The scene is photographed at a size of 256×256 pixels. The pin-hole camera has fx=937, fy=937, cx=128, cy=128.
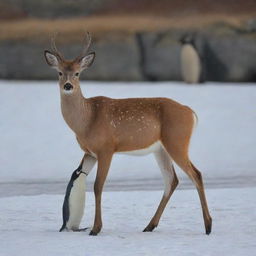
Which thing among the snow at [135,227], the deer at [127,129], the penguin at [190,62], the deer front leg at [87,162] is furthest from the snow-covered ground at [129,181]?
the penguin at [190,62]

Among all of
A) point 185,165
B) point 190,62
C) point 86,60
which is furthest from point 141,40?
point 185,165

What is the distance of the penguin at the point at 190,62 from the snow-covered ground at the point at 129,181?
104 centimetres

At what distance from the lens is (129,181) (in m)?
13.5

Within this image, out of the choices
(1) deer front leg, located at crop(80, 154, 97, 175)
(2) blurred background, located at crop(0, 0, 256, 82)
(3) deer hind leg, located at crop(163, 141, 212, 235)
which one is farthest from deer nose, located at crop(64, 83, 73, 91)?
(2) blurred background, located at crop(0, 0, 256, 82)

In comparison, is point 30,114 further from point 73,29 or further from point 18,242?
point 18,242

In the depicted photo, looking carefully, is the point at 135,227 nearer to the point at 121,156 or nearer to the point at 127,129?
the point at 127,129

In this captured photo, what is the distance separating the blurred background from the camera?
25.0 m

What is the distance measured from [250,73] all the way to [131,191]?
13.6 meters

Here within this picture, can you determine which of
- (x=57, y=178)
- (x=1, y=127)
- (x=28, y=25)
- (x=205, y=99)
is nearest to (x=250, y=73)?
(x=205, y=99)

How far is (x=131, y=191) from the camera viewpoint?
11.8 meters

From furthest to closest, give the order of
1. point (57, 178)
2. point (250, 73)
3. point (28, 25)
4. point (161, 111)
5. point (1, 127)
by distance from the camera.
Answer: point (28, 25) < point (250, 73) < point (1, 127) < point (57, 178) < point (161, 111)

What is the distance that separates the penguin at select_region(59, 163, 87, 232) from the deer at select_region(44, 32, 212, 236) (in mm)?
186

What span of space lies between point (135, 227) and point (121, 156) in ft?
22.3

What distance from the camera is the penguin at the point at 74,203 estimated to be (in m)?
9.10
